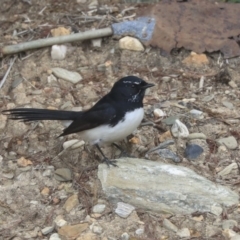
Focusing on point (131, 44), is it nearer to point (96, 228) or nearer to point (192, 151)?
point (192, 151)

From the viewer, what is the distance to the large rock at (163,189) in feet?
15.1

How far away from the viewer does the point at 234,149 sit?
17.3 feet

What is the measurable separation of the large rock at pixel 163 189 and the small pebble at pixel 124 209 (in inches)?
1.4

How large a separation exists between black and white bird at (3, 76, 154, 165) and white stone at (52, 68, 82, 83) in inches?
36.8

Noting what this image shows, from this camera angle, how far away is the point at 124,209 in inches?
183

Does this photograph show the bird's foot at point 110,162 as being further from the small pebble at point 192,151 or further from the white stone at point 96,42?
the white stone at point 96,42

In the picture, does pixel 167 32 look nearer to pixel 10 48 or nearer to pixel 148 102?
pixel 148 102

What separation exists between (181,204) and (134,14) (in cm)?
276

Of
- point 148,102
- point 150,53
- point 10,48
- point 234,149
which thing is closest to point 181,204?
point 234,149

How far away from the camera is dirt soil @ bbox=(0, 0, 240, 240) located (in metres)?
4.64

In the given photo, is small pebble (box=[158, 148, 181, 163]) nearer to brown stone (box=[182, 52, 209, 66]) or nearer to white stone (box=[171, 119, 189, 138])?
white stone (box=[171, 119, 189, 138])

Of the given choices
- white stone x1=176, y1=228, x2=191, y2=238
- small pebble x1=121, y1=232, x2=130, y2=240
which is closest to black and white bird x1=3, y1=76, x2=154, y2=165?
small pebble x1=121, y1=232, x2=130, y2=240

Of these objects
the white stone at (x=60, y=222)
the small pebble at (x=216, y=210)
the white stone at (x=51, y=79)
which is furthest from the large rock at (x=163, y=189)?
the white stone at (x=51, y=79)

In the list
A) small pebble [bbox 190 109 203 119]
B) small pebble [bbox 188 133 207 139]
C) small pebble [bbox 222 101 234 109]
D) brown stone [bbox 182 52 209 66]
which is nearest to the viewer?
small pebble [bbox 188 133 207 139]
